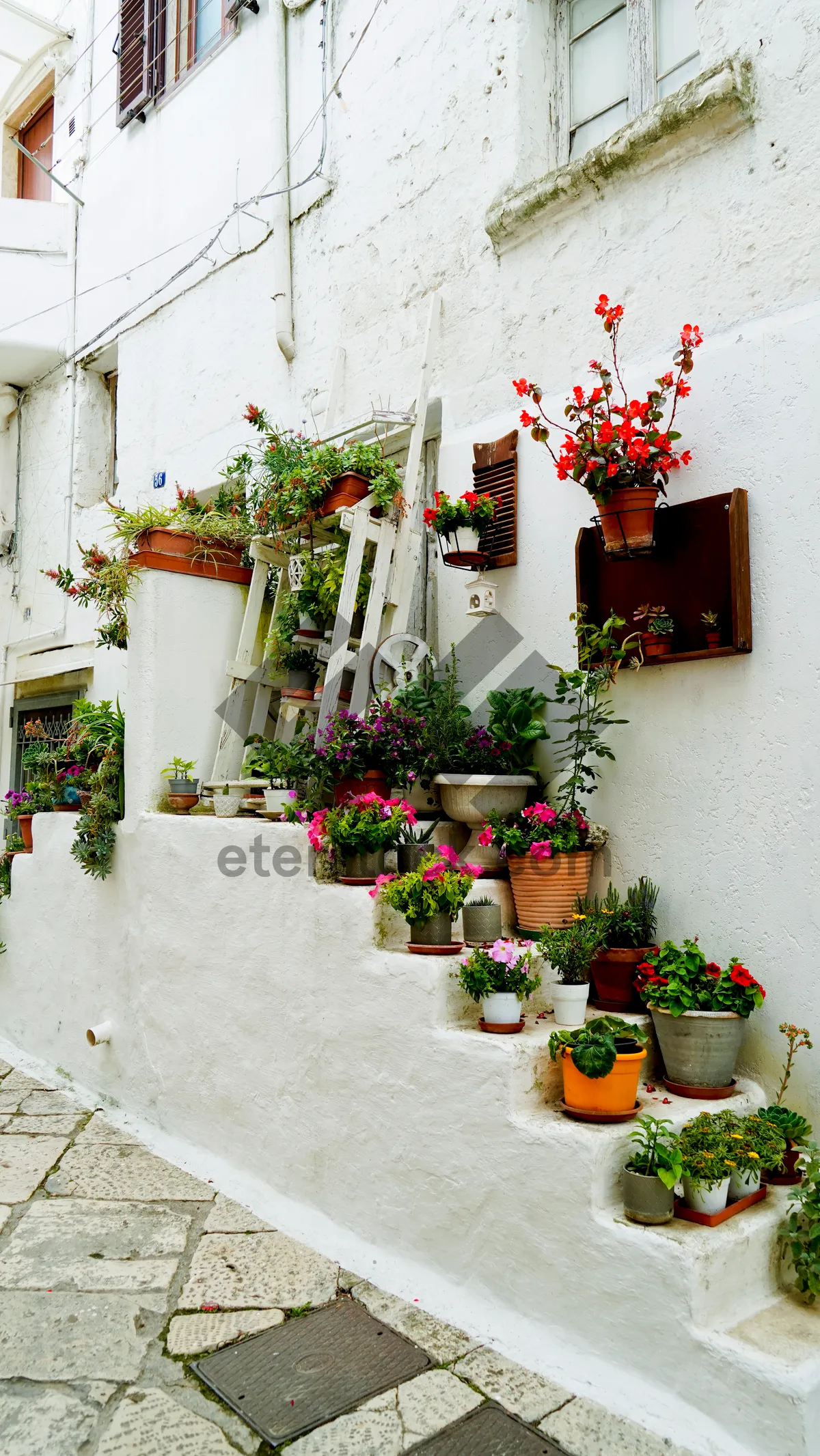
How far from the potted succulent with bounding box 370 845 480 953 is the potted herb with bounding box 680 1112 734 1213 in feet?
3.30

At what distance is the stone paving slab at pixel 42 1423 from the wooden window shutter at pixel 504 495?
3.33 meters

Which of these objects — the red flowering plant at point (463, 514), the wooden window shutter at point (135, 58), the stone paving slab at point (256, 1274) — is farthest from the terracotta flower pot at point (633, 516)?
the wooden window shutter at point (135, 58)

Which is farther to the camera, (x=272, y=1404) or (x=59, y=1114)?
(x=59, y=1114)

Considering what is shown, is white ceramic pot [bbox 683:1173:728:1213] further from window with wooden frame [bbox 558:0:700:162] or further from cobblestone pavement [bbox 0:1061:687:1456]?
window with wooden frame [bbox 558:0:700:162]

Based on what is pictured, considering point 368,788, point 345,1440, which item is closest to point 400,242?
point 368,788

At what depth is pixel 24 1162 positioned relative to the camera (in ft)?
14.1

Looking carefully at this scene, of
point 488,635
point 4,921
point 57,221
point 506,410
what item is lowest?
point 4,921

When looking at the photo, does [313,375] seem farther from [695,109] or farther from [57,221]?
[57,221]

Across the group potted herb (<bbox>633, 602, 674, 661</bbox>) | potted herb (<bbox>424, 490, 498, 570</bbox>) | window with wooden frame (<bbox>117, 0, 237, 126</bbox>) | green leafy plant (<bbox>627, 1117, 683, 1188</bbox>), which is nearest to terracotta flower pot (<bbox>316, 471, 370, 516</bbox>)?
potted herb (<bbox>424, 490, 498, 570</bbox>)

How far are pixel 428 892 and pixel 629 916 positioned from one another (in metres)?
0.76

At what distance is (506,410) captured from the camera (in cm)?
447

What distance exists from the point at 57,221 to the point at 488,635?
6279 millimetres

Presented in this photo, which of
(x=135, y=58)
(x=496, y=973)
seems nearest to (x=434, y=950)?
(x=496, y=973)

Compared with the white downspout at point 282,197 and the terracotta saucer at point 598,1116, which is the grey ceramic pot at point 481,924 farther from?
the white downspout at point 282,197
